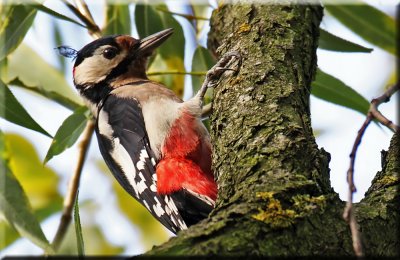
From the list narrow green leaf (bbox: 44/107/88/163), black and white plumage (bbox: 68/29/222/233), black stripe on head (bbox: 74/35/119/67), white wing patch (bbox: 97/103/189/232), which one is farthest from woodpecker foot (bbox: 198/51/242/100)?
black stripe on head (bbox: 74/35/119/67)

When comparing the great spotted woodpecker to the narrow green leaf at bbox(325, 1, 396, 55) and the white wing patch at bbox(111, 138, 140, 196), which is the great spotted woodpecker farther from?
the narrow green leaf at bbox(325, 1, 396, 55)

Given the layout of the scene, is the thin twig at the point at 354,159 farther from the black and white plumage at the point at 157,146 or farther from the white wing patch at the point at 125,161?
the white wing patch at the point at 125,161

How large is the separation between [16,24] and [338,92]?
4.71ft

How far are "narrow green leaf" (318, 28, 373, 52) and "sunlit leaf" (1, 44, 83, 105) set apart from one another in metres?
1.30

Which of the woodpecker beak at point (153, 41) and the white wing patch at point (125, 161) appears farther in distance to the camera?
the woodpecker beak at point (153, 41)

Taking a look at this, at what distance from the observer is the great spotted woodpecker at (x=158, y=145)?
275 cm

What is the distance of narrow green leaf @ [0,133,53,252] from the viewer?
2420 millimetres

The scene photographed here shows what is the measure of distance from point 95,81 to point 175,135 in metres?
0.89

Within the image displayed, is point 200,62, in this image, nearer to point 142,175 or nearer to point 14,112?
point 142,175

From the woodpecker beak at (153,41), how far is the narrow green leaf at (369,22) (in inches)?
30.2

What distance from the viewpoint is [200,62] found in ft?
10.2

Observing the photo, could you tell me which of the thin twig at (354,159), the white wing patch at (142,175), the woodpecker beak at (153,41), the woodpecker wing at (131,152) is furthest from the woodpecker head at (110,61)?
the thin twig at (354,159)

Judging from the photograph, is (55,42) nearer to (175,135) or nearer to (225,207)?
(175,135)

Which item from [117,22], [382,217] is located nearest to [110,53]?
[117,22]
